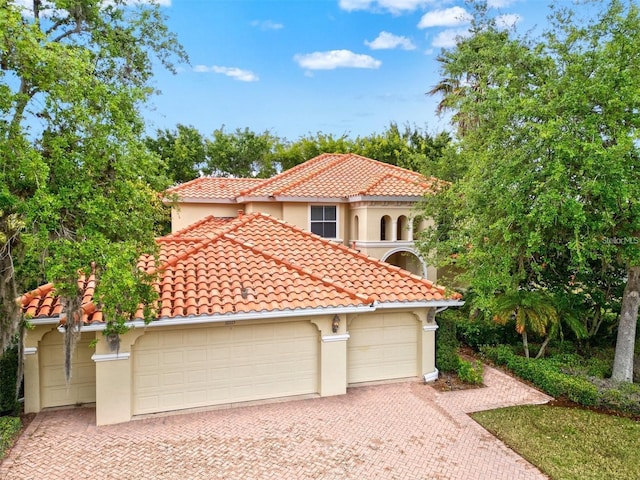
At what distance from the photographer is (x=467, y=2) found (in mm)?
13391

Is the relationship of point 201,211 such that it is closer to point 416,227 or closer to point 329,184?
point 329,184

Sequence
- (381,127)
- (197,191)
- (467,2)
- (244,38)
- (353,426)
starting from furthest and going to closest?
(381,127), (244,38), (197,191), (467,2), (353,426)

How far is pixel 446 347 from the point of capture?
1195cm

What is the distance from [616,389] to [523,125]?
7271 millimetres

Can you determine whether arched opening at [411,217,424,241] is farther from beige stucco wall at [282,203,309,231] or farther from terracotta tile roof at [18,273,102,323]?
terracotta tile roof at [18,273,102,323]

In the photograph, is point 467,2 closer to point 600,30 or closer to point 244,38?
point 600,30

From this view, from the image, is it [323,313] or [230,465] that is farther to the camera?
[323,313]

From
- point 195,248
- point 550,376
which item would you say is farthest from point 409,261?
point 195,248

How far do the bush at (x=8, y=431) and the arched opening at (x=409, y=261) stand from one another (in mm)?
Answer: 15169

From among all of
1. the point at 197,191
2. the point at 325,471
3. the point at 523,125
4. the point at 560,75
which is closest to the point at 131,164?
the point at 325,471

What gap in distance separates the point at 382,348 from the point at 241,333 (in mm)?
4111

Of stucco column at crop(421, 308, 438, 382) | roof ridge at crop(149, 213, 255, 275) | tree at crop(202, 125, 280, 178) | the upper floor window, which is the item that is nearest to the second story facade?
the upper floor window

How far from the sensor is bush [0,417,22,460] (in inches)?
302

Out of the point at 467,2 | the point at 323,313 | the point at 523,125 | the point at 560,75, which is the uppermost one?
the point at 467,2
